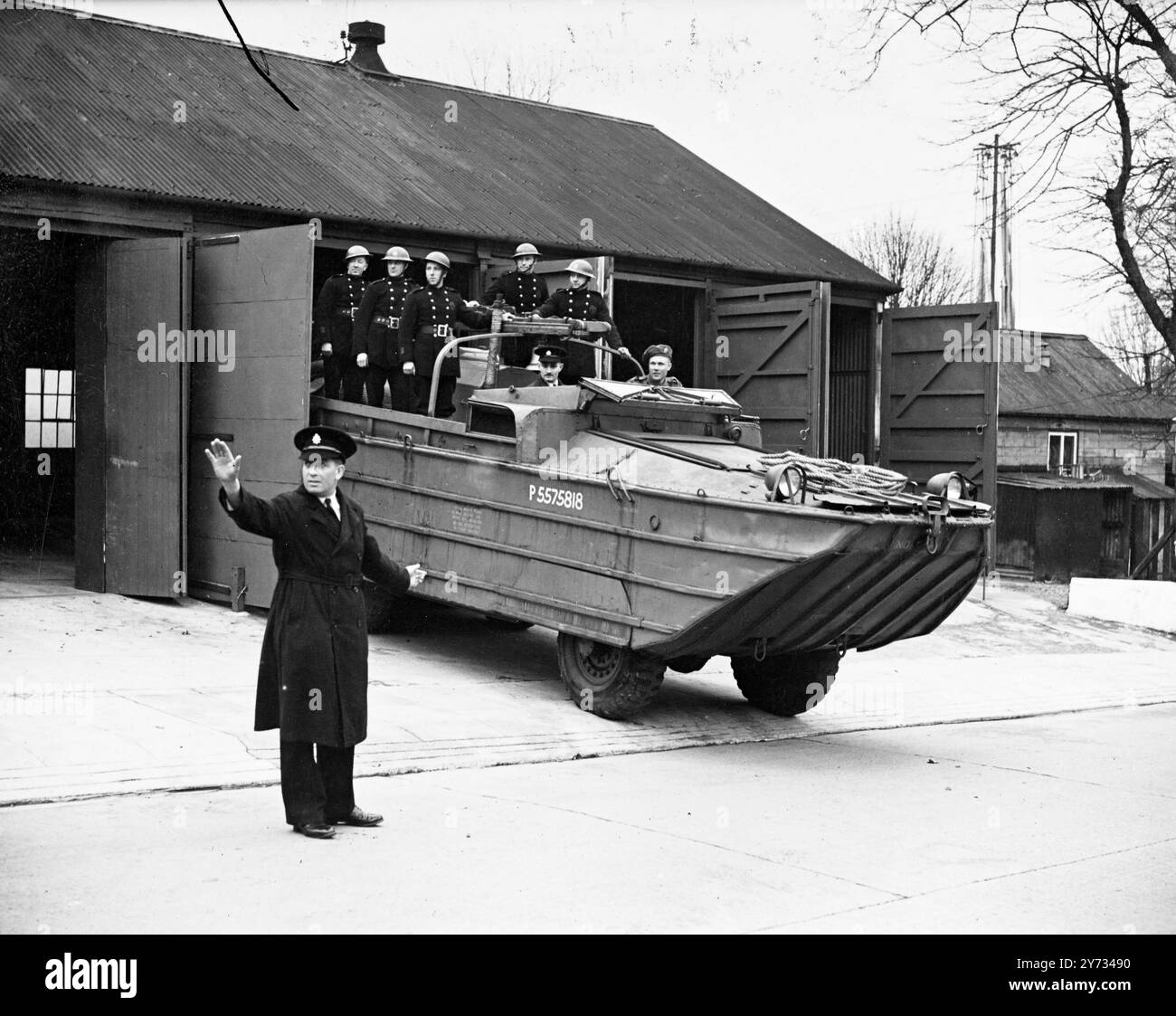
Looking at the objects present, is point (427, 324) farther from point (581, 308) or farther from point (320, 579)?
point (320, 579)

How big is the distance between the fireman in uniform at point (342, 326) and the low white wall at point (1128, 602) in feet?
34.5

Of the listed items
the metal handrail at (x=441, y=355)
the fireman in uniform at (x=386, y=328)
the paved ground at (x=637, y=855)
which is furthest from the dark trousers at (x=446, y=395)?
the paved ground at (x=637, y=855)

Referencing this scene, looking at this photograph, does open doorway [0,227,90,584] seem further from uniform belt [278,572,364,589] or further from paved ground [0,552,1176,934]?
uniform belt [278,572,364,589]

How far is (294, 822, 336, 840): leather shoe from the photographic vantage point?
7.44 m

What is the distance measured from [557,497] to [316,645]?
431 cm

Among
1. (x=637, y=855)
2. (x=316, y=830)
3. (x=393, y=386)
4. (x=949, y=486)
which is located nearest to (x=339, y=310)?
(x=393, y=386)

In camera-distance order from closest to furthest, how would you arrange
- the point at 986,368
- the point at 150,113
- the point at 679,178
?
the point at 150,113 < the point at 986,368 < the point at 679,178

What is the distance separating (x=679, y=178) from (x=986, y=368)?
5831 mm

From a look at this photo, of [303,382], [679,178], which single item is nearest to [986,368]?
[679,178]

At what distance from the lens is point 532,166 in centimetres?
2108

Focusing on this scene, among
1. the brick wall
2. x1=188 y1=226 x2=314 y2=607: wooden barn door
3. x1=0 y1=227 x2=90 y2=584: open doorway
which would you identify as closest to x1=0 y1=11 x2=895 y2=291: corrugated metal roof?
x1=188 y1=226 x2=314 y2=607: wooden barn door

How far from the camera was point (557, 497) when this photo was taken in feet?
38.5

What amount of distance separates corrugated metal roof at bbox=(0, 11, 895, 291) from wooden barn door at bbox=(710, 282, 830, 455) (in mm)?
783

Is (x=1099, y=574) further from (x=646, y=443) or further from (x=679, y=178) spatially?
(x=646, y=443)
